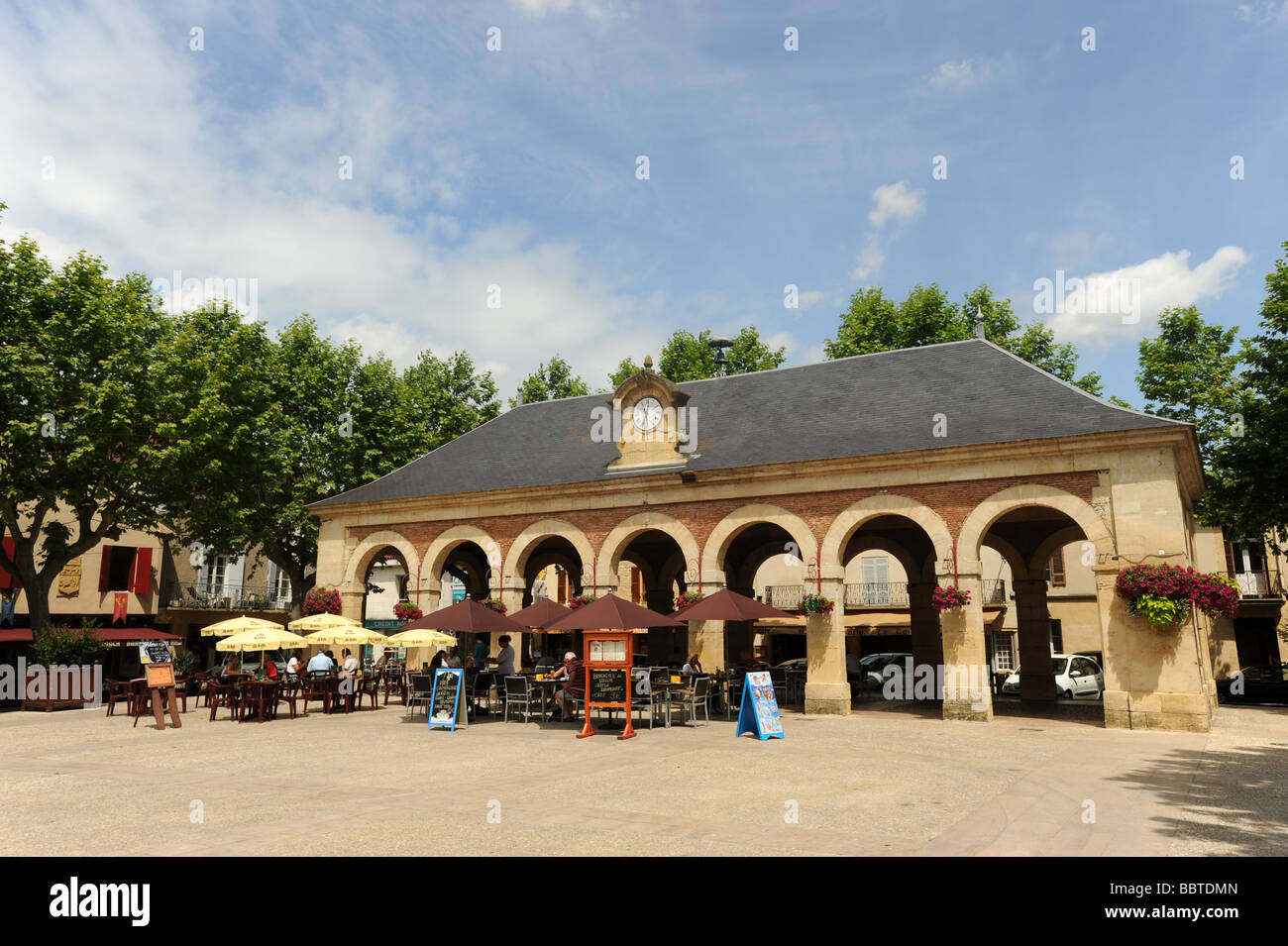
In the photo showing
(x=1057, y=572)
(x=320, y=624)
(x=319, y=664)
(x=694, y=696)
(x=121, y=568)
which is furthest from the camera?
(x=1057, y=572)

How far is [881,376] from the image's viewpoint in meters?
22.9

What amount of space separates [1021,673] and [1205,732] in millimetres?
6892

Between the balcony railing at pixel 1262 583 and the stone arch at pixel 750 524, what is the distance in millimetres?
26196

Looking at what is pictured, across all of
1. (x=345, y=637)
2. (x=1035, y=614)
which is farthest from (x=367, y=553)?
(x=1035, y=614)

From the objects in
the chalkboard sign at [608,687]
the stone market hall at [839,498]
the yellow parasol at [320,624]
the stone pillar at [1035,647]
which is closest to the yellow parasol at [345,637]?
the yellow parasol at [320,624]

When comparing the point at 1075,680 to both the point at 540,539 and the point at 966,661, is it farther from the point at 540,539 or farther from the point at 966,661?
the point at 540,539

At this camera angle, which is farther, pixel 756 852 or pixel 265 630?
pixel 265 630

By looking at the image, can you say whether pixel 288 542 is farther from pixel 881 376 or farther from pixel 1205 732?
pixel 1205 732

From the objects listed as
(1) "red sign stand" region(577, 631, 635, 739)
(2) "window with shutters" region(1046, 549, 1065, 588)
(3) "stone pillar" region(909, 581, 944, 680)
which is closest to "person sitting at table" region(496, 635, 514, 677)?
(1) "red sign stand" region(577, 631, 635, 739)

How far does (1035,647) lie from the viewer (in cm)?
2291

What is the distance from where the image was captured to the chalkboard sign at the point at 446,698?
54.2 feet

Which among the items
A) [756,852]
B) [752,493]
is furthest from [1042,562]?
[756,852]

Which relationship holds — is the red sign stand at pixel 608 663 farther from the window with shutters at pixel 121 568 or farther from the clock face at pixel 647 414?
the window with shutters at pixel 121 568

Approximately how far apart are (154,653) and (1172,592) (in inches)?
780
